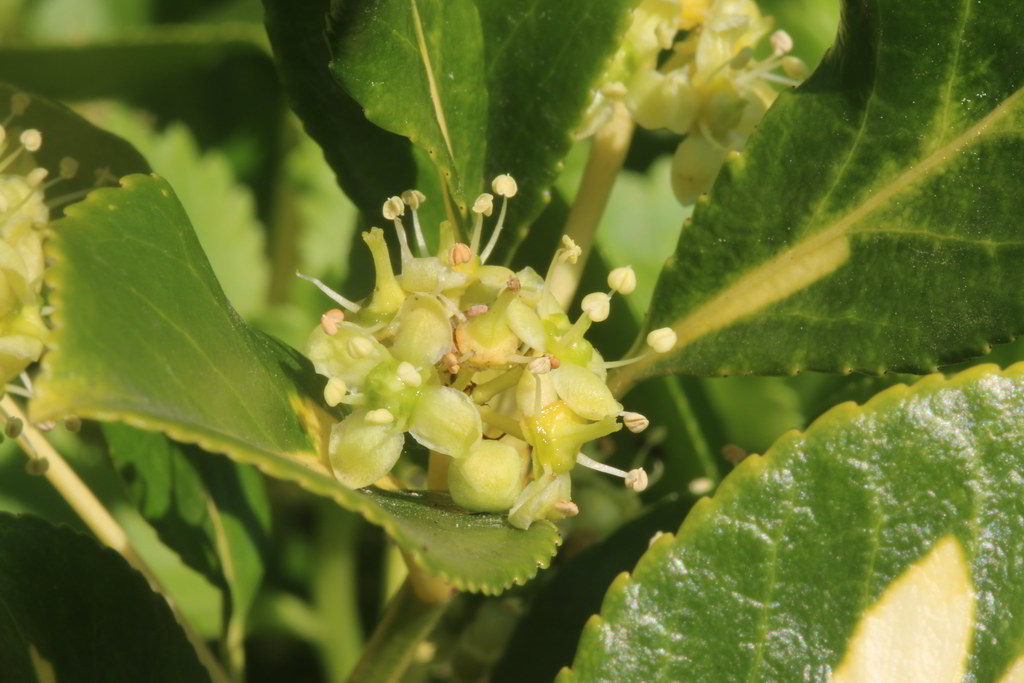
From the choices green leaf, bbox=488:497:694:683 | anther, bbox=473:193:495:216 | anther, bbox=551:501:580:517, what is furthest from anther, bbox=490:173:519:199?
green leaf, bbox=488:497:694:683

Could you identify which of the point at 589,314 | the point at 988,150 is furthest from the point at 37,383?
the point at 988,150

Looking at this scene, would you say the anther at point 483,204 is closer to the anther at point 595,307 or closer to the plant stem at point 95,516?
the anther at point 595,307

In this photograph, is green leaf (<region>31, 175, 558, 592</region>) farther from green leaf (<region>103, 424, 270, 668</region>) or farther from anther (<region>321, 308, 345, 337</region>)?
green leaf (<region>103, 424, 270, 668</region>)

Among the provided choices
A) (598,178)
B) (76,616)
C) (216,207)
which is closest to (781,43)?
(598,178)

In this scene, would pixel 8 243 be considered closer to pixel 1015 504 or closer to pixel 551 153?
pixel 551 153

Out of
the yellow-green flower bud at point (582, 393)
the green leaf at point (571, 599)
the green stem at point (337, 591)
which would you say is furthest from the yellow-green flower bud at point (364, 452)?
the green stem at point (337, 591)

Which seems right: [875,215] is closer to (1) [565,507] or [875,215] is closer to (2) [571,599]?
(1) [565,507]
